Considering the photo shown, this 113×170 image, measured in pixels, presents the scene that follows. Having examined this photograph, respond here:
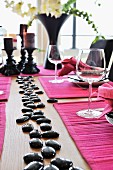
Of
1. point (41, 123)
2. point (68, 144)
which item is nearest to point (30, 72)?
point (41, 123)

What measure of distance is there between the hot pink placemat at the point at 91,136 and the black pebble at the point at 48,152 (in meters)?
0.06

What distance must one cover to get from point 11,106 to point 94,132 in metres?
0.38

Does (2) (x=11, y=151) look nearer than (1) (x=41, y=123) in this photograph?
Yes

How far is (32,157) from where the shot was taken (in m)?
0.54

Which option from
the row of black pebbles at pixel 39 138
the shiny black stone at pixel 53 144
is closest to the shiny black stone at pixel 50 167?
the row of black pebbles at pixel 39 138

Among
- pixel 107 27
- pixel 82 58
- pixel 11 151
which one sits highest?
pixel 107 27

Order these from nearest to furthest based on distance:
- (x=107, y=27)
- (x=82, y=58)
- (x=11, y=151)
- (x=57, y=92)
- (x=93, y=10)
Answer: (x=11, y=151), (x=82, y=58), (x=57, y=92), (x=93, y=10), (x=107, y=27)

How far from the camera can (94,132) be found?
0.70 metres

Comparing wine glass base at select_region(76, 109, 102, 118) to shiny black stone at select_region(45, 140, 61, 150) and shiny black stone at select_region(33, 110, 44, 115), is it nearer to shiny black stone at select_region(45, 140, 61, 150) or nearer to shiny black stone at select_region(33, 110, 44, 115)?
shiny black stone at select_region(33, 110, 44, 115)

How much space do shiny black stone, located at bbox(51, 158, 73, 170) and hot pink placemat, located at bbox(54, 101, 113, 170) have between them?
4cm

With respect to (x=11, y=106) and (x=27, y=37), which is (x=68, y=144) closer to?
(x=11, y=106)

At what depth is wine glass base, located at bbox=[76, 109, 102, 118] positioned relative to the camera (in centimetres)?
83

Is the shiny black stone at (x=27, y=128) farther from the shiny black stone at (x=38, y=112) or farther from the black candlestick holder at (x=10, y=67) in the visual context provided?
the black candlestick holder at (x=10, y=67)

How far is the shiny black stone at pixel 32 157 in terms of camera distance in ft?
1.76
